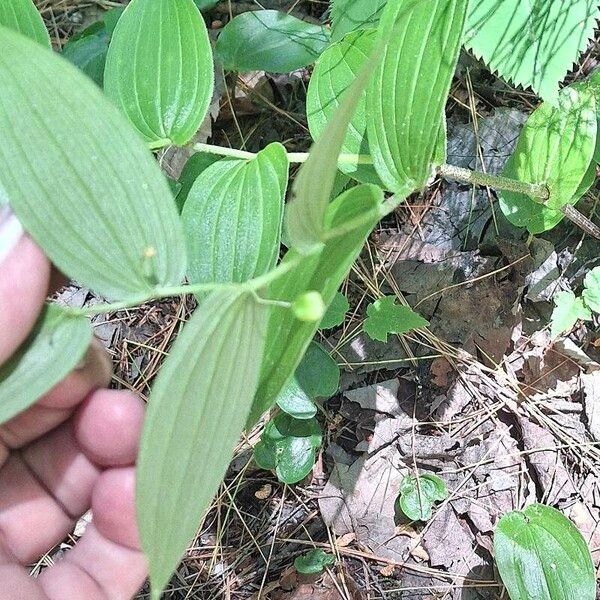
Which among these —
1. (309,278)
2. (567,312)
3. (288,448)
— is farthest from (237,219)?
(567,312)

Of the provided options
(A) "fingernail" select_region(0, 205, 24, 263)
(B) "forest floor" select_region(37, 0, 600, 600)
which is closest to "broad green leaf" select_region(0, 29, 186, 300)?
(A) "fingernail" select_region(0, 205, 24, 263)

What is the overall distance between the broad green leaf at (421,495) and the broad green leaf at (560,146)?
55 cm

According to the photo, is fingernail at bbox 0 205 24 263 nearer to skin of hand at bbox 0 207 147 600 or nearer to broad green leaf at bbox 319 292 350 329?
skin of hand at bbox 0 207 147 600

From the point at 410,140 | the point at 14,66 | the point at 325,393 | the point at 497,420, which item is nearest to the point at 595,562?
the point at 497,420

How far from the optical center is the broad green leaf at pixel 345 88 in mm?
878

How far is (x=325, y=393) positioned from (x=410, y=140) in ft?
1.72

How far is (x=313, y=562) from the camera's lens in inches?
48.4

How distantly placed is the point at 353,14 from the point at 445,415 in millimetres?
749

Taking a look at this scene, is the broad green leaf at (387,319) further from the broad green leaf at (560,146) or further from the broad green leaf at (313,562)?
the broad green leaf at (313,562)

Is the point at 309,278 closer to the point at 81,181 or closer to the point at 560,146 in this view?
the point at 81,181

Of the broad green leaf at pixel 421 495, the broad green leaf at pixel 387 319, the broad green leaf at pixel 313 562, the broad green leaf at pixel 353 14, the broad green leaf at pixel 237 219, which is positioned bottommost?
the broad green leaf at pixel 313 562

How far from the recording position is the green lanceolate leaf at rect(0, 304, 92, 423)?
0.55m

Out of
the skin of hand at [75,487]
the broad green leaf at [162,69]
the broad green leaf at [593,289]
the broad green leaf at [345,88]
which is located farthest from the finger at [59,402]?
the broad green leaf at [593,289]

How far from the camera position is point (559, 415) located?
4.13ft
